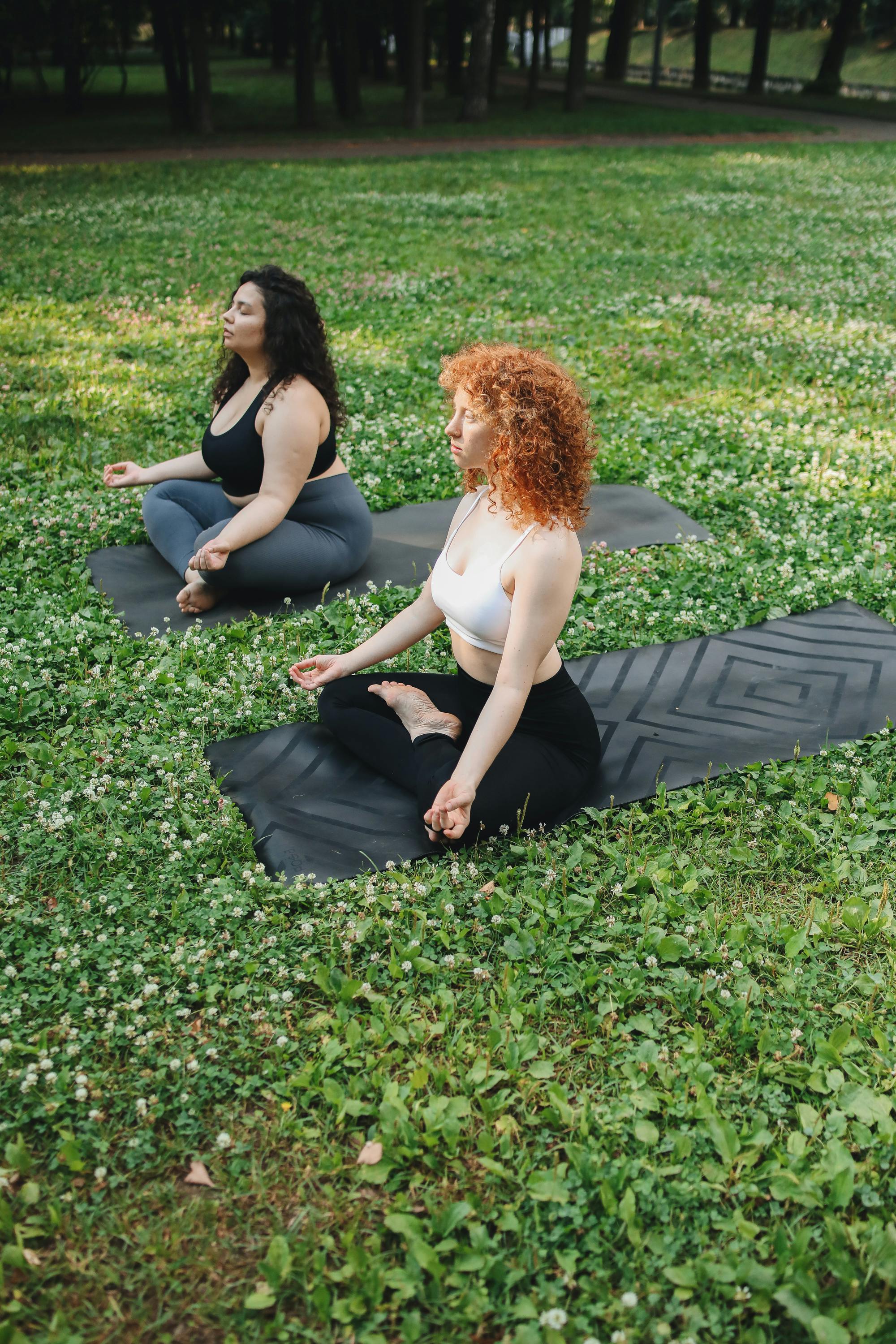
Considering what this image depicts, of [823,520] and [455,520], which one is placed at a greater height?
[455,520]

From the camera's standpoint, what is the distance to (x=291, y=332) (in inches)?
211

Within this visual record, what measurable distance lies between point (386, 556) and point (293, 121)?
103 ft

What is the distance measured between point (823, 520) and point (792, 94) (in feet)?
160

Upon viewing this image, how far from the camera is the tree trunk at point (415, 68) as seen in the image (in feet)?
89.3

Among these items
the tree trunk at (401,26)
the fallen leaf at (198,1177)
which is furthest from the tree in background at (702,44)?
the fallen leaf at (198,1177)

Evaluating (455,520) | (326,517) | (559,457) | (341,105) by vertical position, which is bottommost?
(326,517)

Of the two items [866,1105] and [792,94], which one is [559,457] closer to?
[866,1105]

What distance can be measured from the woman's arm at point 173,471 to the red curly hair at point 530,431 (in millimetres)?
2875

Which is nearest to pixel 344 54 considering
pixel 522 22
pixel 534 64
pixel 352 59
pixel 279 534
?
pixel 352 59

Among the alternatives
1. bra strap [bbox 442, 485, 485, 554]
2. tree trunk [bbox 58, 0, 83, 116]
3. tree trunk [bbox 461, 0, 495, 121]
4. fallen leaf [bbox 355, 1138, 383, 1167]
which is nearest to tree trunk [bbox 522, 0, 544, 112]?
tree trunk [bbox 461, 0, 495, 121]

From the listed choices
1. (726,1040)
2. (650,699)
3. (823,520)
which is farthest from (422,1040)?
(823,520)

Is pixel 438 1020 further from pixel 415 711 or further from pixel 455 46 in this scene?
pixel 455 46

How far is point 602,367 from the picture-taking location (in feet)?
31.8

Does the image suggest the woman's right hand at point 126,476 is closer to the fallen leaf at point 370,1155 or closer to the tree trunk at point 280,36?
the fallen leaf at point 370,1155
